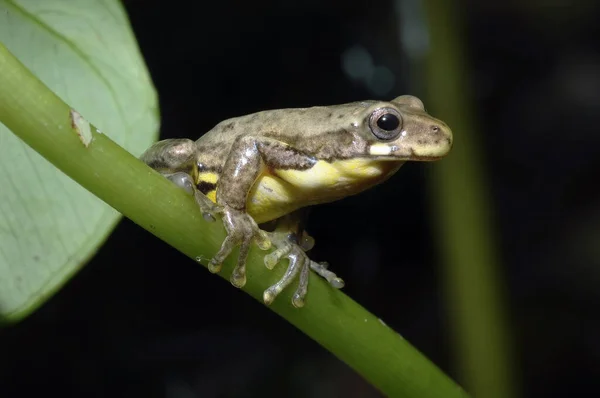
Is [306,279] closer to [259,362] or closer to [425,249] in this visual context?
[259,362]

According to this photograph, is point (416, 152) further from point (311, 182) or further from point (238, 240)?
point (238, 240)

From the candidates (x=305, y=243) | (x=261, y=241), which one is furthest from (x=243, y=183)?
(x=305, y=243)

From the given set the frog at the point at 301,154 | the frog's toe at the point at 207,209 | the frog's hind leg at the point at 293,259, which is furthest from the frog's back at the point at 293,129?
the frog's toe at the point at 207,209

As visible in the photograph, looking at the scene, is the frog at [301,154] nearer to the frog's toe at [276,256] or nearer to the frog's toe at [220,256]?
the frog's toe at [276,256]

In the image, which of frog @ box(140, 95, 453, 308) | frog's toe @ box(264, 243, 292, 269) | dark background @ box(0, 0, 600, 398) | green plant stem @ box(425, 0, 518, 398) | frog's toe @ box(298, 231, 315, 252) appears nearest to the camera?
frog's toe @ box(264, 243, 292, 269)

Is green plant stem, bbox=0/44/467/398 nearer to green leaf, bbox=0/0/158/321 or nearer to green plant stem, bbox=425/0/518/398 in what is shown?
green leaf, bbox=0/0/158/321

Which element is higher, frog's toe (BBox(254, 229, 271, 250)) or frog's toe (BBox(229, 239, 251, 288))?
frog's toe (BBox(229, 239, 251, 288))

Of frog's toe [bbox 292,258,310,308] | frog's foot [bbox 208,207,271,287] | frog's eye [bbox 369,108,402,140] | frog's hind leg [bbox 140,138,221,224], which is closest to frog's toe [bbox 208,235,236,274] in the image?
frog's foot [bbox 208,207,271,287]
